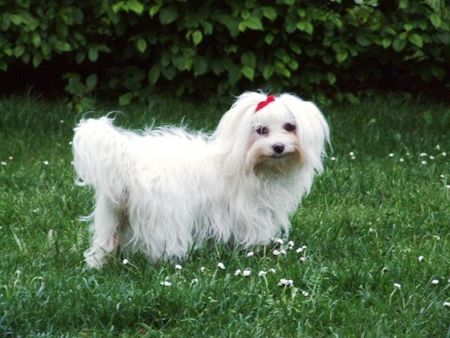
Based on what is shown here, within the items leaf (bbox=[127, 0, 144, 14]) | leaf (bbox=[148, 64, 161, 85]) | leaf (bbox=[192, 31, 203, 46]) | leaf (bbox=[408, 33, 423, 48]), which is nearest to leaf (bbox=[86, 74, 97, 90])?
leaf (bbox=[148, 64, 161, 85])

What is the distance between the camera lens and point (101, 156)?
15.3ft

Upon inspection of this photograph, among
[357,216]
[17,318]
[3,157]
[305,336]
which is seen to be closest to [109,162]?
[17,318]

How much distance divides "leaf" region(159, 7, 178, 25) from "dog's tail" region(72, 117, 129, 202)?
4125 mm

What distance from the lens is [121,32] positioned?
29.9 feet

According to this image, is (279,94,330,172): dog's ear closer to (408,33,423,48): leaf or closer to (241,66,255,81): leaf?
(241,66,255,81): leaf

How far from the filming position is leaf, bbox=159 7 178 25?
877 cm

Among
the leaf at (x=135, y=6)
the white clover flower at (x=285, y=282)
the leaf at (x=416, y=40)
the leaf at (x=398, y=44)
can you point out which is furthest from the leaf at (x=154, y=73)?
the white clover flower at (x=285, y=282)

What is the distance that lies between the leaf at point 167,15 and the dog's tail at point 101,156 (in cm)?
412

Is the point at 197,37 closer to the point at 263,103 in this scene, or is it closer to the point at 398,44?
the point at 398,44

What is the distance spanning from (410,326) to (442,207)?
6.48ft

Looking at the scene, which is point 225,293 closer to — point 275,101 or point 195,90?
point 275,101

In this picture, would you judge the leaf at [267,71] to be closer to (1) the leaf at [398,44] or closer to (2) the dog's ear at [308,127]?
(1) the leaf at [398,44]

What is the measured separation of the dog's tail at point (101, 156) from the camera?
462 cm

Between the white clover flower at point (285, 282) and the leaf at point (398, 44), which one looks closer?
the white clover flower at point (285, 282)
